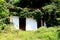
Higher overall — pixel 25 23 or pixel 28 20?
pixel 28 20

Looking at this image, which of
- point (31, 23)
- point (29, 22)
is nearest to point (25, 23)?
point (29, 22)

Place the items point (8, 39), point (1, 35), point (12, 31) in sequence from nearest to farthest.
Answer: point (8, 39) → point (1, 35) → point (12, 31)

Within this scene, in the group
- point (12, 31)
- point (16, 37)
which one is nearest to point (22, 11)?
point (12, 31)

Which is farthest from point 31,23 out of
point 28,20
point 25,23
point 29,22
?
point 25,23

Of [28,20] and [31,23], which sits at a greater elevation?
[28,20]

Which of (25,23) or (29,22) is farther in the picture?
(25,23)

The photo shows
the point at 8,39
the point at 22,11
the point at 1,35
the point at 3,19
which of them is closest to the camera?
the point at 8,39

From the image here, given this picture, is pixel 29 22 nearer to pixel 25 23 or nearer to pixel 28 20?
pixel 28 20

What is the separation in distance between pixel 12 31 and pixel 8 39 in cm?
221

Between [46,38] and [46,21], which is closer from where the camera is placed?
[46,38]

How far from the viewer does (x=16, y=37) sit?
13977 mm

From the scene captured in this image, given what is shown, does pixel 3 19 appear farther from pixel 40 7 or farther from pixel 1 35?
pixel 40 7

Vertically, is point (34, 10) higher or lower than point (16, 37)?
higher

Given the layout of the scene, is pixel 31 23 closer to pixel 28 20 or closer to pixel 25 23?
pixel 28 20
